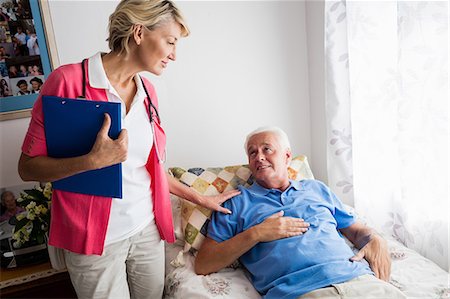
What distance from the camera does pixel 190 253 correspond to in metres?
1.57

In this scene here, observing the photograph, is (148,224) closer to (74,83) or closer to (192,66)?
(74,83)

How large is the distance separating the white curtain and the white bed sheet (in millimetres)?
154

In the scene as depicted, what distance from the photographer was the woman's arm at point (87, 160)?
975 mm

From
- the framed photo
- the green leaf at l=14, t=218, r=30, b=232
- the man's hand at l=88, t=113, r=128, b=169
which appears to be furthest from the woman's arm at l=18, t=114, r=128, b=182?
the framed photo

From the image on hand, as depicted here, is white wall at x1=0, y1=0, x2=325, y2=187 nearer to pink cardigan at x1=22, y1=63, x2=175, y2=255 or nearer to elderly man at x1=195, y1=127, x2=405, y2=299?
elderly man at x1=195, y1=127, x2=405, y2=299

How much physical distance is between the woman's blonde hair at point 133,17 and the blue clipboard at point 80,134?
0.77 feet

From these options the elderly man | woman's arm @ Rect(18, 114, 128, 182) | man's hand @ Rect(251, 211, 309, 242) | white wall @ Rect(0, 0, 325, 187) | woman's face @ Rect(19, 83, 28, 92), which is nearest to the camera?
woman's arm @ Rect(18, 114, 128, 182)

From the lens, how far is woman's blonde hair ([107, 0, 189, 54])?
3.50 ft

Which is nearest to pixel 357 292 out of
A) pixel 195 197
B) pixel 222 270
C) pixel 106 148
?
pixel 222 270

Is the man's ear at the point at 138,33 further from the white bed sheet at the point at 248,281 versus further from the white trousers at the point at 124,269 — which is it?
the white bed sheet at the point at 248,281

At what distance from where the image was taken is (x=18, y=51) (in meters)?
1.64

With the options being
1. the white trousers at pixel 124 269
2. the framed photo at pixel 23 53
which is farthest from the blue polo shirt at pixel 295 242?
the framed photo at pixel 23 53

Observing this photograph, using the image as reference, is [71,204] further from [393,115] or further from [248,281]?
[393,115]

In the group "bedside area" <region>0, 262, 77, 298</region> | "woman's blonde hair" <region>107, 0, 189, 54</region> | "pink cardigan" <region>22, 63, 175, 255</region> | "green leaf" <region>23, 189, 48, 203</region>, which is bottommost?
"bedside area" <region>0, 262, 77, 298</region>
